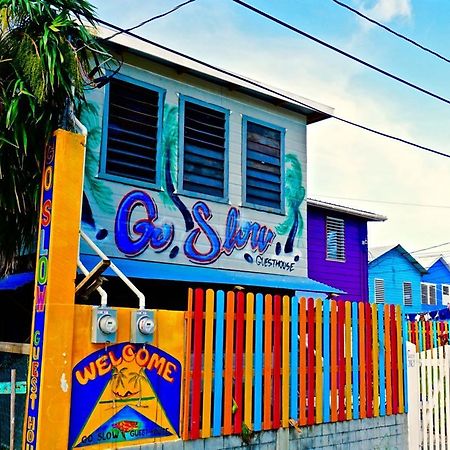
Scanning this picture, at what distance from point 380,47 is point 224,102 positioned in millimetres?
2687

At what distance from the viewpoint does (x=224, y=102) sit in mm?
9891

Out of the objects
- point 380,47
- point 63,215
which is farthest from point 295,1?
point 63,215

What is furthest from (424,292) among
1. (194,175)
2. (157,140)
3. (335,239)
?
(157,140)

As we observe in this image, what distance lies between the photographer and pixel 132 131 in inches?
344

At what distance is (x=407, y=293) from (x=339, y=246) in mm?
12653

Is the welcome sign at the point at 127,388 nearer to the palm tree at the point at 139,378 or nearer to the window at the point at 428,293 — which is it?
the palm tree at the point at 139,378

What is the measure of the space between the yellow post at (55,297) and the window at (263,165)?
16.0 ft

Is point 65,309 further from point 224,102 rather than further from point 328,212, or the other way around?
point 328,212

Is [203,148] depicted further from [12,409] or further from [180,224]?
[12,409]

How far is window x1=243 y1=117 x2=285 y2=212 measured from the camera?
10.2m

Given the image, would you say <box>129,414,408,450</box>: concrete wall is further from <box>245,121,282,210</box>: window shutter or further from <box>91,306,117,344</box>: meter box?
<box>245,121,282,210</box>: window shutter

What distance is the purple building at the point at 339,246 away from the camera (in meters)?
16.3

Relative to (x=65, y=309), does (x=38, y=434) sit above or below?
below

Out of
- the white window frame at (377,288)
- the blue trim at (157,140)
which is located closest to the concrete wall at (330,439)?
the blue trim at (157,140)
